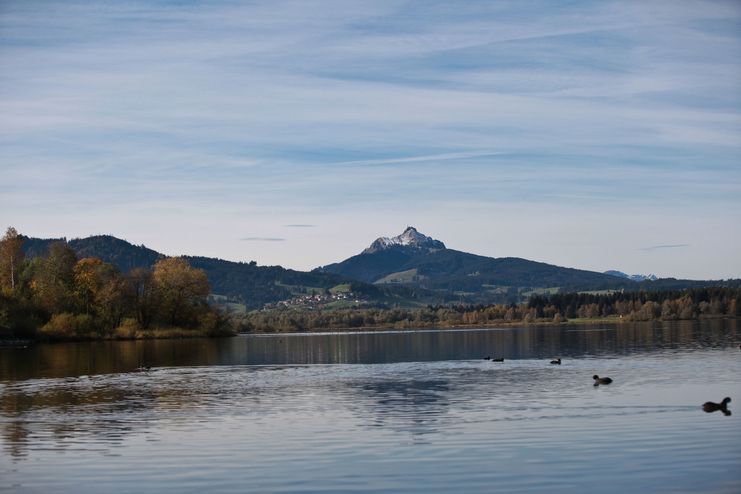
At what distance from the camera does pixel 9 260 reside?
402 ft

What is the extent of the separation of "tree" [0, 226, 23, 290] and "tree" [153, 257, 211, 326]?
19.1 m

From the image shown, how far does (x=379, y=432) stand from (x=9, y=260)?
107 m

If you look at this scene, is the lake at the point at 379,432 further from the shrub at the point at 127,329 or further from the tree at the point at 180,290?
the tree at the point at 180,290

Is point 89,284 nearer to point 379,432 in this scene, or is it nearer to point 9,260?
point 9,260

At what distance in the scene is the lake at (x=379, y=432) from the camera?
2094cm

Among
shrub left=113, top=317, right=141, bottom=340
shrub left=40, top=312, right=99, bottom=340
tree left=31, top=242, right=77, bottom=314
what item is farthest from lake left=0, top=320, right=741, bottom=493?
shrub left=113, top=317, right=141, bottom=340

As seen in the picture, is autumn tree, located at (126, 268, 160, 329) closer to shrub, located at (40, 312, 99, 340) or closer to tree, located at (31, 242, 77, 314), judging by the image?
tree, located at (31, 242, 77, 314)

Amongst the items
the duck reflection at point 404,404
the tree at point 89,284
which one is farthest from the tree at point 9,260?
the duck reflection at point 404,404

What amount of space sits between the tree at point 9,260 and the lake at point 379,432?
74399 mm

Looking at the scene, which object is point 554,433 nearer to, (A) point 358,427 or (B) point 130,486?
(A) point 358,427

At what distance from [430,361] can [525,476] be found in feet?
148

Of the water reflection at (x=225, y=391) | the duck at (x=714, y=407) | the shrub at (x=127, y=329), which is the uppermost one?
the shrub at (x=127, y=329)

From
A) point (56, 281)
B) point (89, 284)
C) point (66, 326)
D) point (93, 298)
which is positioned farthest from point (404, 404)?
point (93, 298)

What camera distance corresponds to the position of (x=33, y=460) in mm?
24266
